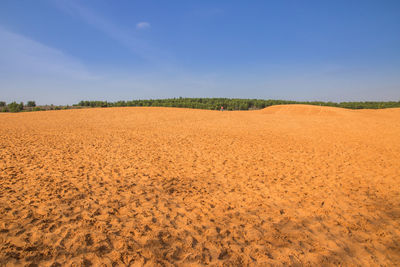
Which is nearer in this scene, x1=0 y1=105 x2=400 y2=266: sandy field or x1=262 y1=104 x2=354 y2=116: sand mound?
x1=0 y1=105 x2=400 y2=266: sandy field

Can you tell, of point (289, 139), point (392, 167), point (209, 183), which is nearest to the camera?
point (209, 183)

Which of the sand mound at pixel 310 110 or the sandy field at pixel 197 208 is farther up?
the sand mound at pixel 310 110

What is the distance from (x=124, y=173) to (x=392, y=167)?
11334mm

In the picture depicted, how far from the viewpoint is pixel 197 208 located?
5801 millimetres

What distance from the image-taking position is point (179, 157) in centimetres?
1082

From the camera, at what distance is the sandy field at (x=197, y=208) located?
3.95 m

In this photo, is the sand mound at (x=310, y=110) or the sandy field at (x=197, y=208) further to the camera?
the sand mound at (x=310, y=110)

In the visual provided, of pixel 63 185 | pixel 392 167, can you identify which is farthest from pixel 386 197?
pixel 63 185

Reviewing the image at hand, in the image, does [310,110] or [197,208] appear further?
[310,110]

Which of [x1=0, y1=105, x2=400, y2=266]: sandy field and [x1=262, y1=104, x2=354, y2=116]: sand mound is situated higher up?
[x1=262, y1=104, x2=354, y2=116]: sand mound

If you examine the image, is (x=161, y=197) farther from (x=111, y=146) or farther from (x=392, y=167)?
(x=392, y=167)

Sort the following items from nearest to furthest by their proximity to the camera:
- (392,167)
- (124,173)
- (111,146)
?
(124,173), (392,167), (111,146)

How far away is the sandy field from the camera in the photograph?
13.0 feet

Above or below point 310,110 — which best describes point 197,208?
below
